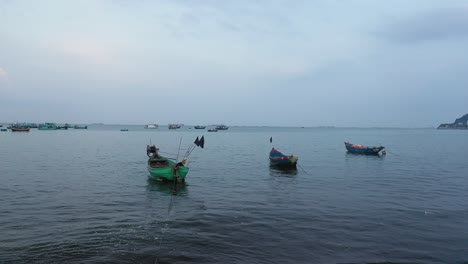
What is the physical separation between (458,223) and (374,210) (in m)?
4.18

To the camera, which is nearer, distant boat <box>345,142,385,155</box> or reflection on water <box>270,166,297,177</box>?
reflection on water <box>270,166,297,177</box>

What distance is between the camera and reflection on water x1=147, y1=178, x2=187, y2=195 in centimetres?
2523

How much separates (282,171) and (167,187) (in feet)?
50.7

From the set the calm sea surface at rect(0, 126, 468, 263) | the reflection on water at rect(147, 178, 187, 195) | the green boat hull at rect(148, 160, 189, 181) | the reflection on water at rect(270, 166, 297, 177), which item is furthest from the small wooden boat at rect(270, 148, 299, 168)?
the green boat hull at rect(148, 160, 189, 181)

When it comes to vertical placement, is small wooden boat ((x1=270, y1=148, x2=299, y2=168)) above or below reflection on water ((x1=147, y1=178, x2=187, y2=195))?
above

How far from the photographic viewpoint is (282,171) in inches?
1481

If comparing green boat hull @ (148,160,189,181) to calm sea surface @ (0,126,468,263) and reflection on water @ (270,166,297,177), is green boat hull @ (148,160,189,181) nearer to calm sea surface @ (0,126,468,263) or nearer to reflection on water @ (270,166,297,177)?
calm sea surface @ (0,126,468,263)

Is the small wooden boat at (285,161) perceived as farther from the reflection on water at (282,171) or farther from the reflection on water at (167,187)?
the reflection on water at (167,187)

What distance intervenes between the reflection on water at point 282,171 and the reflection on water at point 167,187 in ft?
38.2

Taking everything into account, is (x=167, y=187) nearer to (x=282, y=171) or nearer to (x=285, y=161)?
(x=282, y=171)

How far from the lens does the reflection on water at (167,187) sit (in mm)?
25234

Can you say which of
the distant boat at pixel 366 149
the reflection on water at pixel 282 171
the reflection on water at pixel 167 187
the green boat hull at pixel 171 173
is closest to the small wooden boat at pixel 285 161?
the reflection on water at pixel 282 171

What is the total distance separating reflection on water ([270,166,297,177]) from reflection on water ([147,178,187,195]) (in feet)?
38.2

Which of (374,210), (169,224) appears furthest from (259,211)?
(374,210)
